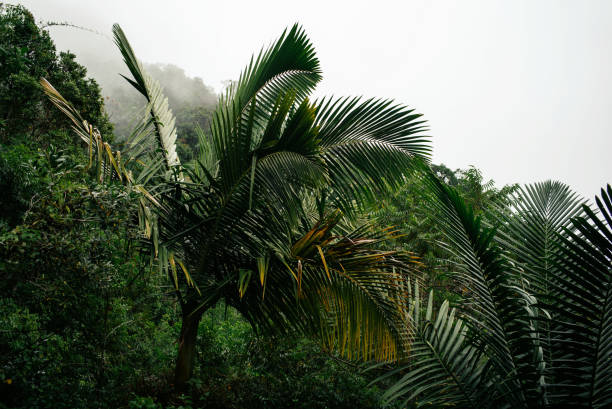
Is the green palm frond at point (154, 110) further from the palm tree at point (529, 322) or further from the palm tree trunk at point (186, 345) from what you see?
the palm tree at point (529, 322)

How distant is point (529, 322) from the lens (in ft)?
8.18

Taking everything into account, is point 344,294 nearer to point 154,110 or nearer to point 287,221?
point 287,221

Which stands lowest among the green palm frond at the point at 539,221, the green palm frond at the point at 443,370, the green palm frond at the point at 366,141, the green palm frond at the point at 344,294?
the green palm frond at the point at 443,370

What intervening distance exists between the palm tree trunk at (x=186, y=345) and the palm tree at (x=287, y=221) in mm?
10

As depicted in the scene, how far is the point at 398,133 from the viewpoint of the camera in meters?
2.98

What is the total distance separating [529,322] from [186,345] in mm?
2658

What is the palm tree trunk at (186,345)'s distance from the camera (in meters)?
2.97

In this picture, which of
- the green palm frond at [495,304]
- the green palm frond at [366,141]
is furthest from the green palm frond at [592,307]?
the green palm frond at [366,141]

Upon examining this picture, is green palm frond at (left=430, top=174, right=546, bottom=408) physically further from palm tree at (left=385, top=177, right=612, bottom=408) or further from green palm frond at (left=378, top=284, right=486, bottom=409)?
green palm frond at (left=378, top=284, right=486, bottom=409)

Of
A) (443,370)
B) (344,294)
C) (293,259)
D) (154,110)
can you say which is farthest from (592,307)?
(154,110)

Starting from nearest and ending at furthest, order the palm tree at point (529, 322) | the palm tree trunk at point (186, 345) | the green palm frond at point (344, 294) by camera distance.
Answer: the palm tree at point (529, 322)
the green palm frond at point (344, 294)
the palm tree trunk at point (186, 345)

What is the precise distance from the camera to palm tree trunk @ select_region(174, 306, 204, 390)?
2967 mm

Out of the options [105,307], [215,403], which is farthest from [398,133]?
[105,307]

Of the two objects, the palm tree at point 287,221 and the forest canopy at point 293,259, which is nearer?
the forest canopy at point 293,259
